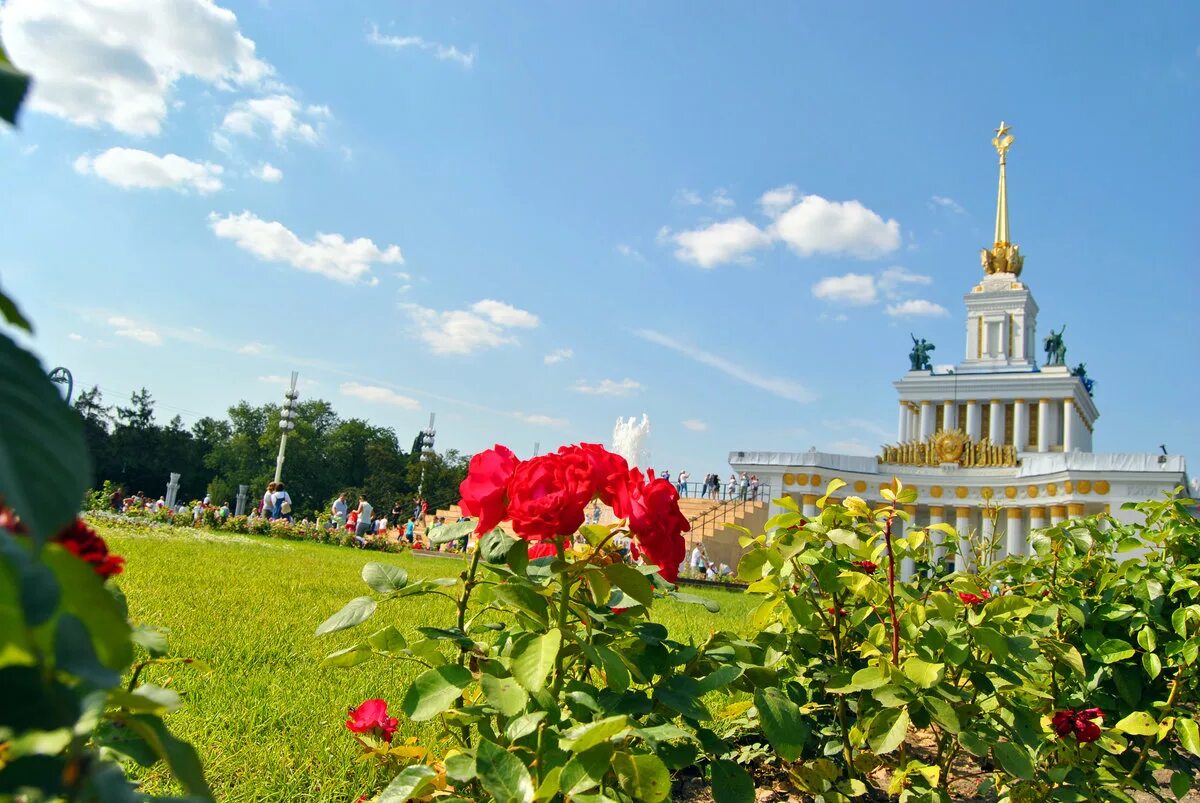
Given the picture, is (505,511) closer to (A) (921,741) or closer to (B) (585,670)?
(B) (585,670)

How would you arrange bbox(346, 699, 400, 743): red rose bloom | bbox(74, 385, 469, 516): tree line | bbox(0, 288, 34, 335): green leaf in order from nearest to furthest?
bbox(0, 288, 34, 335): green leaf → bbox(346, 699, 400, 743): red rose bloom → bbox(74, 385, 469, 516): tree line

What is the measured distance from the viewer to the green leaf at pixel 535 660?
1.52 m

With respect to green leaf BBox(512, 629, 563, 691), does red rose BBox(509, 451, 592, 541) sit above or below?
above

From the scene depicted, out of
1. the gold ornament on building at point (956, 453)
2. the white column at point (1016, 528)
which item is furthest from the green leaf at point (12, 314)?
the gold ornament on building at point (956, 453)

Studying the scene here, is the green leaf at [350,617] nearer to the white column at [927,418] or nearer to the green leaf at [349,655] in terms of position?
the green leaf at [349,655]

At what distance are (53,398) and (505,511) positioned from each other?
1.36 m

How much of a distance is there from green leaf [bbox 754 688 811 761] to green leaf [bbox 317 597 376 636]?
0.84 m

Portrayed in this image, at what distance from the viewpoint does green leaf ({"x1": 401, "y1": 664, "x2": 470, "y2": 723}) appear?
64.4 inches

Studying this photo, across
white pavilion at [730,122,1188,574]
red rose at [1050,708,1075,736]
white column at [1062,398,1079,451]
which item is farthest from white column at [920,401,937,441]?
red rose at [1050,708,1075,736]

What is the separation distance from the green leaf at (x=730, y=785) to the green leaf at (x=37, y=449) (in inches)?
64.7

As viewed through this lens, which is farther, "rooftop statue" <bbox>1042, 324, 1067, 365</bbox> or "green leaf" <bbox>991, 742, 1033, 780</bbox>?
"rooftop statue" <bbox>1042, 324, 1067, 365</bbox>

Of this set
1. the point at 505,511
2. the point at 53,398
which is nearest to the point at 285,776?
the point at 505,511

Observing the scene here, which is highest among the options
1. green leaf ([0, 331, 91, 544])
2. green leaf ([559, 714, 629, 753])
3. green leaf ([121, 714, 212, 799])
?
green leaf ([0, 331, 91, 544])

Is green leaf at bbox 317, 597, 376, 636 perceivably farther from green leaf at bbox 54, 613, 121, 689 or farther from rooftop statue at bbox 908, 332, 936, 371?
rooftop statue at bbox 908, 332, 936, 371
